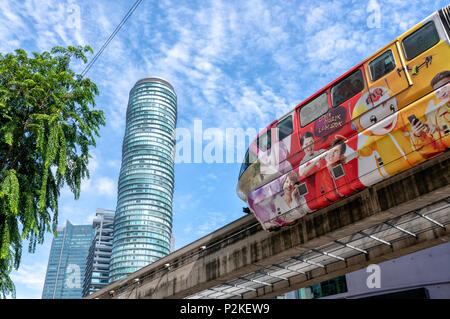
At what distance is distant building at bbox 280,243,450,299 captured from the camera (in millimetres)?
28547

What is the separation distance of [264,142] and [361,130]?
420 cm

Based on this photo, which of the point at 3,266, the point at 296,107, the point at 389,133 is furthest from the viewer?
the point at 3,266

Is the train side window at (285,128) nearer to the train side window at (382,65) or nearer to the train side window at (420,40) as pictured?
the train side window at (382,65)

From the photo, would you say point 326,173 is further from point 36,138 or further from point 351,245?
point 36,138

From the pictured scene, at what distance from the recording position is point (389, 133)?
8922 mm

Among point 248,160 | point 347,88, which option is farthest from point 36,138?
point 347,88

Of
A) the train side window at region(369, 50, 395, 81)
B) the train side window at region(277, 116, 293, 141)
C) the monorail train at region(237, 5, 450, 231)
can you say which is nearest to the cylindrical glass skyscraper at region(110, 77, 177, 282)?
the train side window at region(277, 116, 293, 141)

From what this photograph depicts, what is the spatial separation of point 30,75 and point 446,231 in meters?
15.2

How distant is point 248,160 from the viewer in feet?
45.5

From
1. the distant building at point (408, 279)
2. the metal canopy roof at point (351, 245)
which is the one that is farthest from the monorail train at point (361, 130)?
the distant building at point (408, 279)

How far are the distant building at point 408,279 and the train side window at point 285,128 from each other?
23280mm

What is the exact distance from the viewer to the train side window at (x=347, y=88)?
33.9 ft

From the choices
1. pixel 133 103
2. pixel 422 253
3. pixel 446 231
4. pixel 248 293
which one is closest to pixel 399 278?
pixel 422 253
